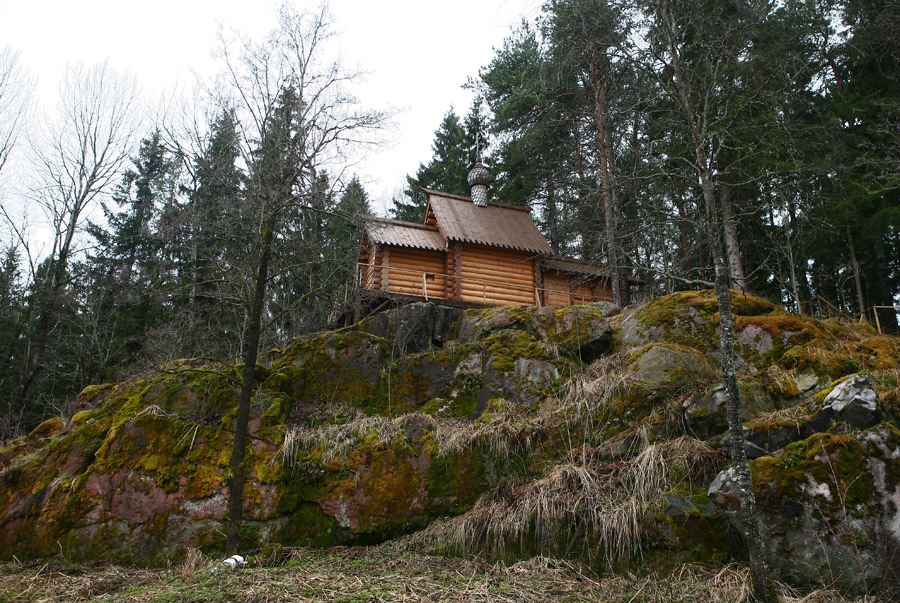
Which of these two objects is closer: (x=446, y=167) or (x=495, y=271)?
(x=495, y=271)

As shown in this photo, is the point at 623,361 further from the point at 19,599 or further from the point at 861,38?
the point at 861,38

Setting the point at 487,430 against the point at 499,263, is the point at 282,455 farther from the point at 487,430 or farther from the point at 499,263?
the point at 499,263

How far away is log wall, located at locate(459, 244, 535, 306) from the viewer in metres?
17.1

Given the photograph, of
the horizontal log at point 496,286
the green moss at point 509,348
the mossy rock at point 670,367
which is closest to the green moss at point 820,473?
the mossy rock at point 670,367

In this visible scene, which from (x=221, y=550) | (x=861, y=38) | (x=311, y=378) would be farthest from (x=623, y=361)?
(x=861, y=38)

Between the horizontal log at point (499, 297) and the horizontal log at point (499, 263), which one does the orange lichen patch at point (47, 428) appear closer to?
the horizontal log at point (499, 297)

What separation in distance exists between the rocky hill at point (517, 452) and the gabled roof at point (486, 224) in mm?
8440

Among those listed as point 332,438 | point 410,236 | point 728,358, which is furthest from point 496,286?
point 728,358

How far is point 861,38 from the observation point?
1495 cm

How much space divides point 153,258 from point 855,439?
70.4 feet

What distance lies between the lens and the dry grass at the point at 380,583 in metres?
4.23

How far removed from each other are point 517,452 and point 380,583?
2.68 meters

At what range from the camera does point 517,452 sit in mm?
6805

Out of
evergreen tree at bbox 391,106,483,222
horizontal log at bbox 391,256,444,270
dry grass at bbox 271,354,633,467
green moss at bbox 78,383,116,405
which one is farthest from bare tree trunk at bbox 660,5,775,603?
evergreen tree at bbox 391,106,483,222
